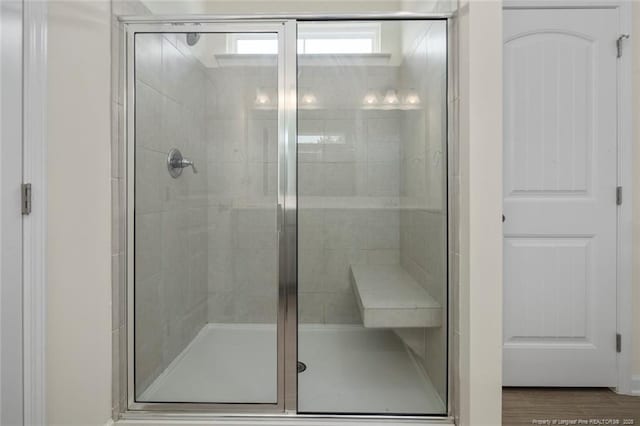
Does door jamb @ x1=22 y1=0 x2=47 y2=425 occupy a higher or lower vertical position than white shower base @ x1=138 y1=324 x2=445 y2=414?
higher

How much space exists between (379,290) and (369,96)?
84 centimetres

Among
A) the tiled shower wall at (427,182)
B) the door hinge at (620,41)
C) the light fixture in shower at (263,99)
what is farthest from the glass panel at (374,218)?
the door hinge at (620,41)

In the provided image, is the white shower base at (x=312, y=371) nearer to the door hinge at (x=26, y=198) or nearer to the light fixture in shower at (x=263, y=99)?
the door hinge at (x=26, y=198)

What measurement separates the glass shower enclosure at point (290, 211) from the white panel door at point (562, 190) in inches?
27.5

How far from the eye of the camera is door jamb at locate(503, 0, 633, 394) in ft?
6.57

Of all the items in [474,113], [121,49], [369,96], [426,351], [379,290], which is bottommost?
[426,351]

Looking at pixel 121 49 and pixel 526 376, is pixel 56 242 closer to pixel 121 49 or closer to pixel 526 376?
pixel 121 49

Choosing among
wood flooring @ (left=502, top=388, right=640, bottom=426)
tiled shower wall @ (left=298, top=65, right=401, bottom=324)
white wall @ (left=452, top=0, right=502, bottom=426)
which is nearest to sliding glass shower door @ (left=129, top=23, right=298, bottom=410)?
tiled shower wall @ (left=298, top=65, right=401, bottom=324)

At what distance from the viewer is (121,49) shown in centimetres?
160

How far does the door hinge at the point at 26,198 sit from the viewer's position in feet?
4.13

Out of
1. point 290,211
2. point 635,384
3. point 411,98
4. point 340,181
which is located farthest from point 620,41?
point 290,211

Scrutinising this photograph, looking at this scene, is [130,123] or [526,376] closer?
[130,123]

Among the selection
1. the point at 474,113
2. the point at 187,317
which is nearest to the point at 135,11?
the point at 187,317

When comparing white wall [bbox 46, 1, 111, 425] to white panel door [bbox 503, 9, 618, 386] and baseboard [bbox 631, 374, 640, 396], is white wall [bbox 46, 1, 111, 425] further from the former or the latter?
baseboard [bbox 631, 374, 640, 396]
